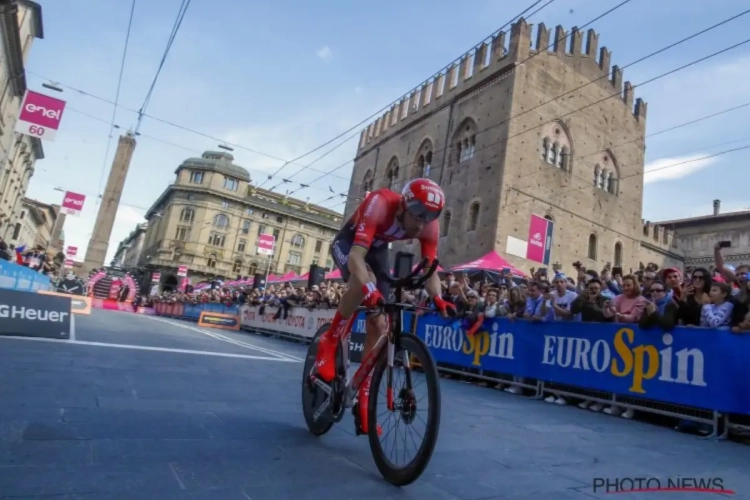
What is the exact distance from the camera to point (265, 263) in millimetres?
74750

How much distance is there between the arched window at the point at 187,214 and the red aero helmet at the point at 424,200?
74807mm

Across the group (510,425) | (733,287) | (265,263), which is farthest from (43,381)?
(265,263)

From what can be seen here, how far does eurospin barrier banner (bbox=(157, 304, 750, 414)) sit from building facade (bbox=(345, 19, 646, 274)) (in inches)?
688

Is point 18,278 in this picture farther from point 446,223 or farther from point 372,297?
point 446,223

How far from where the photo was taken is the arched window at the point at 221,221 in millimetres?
72287

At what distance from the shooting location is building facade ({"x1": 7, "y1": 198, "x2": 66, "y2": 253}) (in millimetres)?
63062

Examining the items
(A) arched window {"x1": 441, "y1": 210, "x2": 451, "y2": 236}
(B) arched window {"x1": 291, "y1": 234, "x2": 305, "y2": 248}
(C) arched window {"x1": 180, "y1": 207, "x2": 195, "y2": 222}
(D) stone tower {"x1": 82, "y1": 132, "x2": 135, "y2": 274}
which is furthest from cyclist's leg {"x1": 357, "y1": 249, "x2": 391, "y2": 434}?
(B) arched window {"x1": 291, "y1": 234, "x2": 305, "y2": 248}

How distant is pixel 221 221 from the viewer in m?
72.8

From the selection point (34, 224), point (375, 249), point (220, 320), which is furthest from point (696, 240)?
point (34, 224)

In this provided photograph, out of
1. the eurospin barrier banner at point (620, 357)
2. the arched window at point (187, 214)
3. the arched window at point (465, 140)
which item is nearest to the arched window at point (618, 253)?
the arched window at point (465, 140)

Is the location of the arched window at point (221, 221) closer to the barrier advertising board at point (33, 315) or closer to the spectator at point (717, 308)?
the barrier advertising board at point (33, 315)

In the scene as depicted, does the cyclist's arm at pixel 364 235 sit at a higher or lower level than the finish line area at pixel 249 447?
higher

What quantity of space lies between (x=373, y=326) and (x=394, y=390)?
0.52 m

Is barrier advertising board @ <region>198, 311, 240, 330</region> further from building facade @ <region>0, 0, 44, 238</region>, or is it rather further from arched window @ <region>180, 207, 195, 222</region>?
arched window @ <region>180, 207, 195, 222</region>
